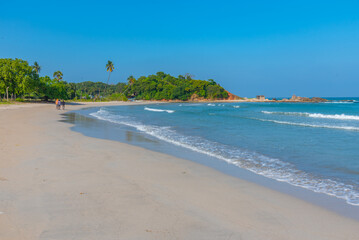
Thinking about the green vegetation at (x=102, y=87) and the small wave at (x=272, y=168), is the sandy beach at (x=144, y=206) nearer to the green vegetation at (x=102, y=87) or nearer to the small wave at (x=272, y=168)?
the small wave at (x=272, y=168)

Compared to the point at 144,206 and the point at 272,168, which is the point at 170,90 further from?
the point at 144,206

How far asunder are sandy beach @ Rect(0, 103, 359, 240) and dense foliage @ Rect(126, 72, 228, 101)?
12508 cm

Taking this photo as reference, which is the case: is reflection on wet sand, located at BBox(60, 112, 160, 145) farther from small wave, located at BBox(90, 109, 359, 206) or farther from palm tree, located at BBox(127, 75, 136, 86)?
palm tree, located at BBox(127, 75, 136, 86)

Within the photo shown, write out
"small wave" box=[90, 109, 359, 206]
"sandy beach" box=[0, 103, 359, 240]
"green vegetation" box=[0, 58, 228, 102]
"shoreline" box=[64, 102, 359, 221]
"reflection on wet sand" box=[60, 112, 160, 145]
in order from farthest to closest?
"green vegetation" box=[0, 58, 228, 102]
"reflection on wet sand" box=[60, 112, 160, 145]
"small wave" box=[90, 109, 359, 206]
"shoreline" box=[64, 102, 359, 221]
"sandy beach" box=[0, 103, 359, 240]

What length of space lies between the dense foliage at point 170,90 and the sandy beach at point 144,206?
12508cm

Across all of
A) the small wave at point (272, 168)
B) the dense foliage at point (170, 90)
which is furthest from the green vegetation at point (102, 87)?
the small wave at point (272, 168)

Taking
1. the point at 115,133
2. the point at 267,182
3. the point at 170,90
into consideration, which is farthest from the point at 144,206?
the point at 170,90

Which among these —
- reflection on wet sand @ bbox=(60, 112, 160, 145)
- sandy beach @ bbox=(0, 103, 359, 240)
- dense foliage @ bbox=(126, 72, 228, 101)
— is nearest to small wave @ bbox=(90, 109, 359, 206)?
sandy beach @ bbox=(0, 103, 359, 240)

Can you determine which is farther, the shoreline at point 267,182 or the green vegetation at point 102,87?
the green vegetation at point 102,87

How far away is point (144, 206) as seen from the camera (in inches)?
185

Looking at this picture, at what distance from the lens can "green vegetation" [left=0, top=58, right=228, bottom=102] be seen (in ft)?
173

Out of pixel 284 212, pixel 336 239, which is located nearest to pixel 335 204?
pixel 284 212

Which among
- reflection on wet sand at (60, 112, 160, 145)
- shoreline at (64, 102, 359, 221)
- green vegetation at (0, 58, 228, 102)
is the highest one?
green vegetation at (0, 58, 228, 102)

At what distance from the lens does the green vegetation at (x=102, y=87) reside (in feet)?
173
